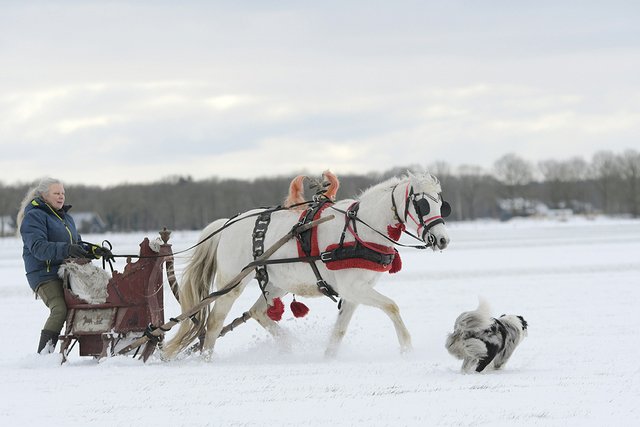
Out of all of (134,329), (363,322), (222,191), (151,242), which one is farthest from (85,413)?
(222,191)

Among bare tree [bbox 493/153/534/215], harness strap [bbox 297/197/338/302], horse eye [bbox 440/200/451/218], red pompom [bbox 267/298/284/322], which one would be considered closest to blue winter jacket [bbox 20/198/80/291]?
red pompom [bbox 267/298/284/322]

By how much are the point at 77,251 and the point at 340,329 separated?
2537 millimetres

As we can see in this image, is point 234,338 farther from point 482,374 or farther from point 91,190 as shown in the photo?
point 91,190

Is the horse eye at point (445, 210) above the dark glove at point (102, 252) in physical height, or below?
above

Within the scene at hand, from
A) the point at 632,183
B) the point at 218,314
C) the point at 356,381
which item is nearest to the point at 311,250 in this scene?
the point at 218,314

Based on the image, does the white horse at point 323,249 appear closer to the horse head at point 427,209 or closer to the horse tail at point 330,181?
the horse head at point 427,209

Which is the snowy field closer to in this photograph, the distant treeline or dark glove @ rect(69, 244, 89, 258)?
dark glove @ rect(69, 244, 89, 258)

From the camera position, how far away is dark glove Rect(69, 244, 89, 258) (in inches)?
205

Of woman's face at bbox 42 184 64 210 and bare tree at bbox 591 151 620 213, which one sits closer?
woman's face at bbox 42 184 64 210

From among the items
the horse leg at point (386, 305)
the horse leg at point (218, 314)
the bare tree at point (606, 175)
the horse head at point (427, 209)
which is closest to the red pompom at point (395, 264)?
the horse leg at point (386, 305)

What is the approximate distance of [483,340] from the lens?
4.34 meters

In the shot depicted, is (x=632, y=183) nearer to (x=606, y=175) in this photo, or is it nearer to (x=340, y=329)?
(x=606, y=175)

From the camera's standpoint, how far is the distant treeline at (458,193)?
78.1 metres

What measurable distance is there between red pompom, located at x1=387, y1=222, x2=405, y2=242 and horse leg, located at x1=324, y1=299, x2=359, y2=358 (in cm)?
88
